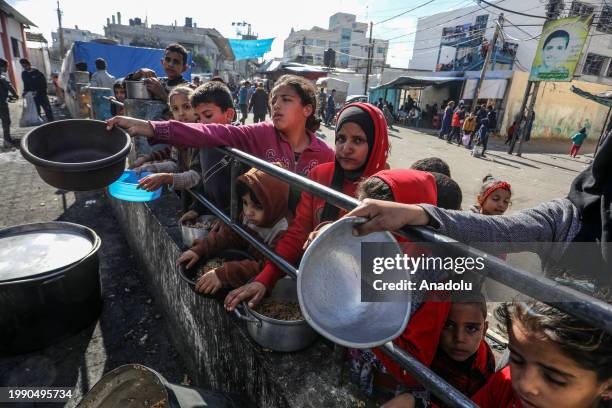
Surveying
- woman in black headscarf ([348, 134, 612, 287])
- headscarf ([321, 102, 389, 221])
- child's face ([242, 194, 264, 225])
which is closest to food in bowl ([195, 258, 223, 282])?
child's face ([242, 194, 264, 225])

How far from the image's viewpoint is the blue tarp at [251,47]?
2628 centimetres

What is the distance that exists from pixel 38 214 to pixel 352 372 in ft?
17.8

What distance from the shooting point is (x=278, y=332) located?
1402 millimetres

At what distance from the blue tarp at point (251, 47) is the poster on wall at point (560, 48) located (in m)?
19.1

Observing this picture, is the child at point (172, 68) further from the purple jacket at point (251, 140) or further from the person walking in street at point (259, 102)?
the person walking in street at point (259, 102)

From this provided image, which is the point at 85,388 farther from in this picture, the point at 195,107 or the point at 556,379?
the point at 556,379

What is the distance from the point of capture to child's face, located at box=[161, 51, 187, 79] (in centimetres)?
444

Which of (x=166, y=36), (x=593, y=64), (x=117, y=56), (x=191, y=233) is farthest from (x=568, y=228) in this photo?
(x=166, y=36)

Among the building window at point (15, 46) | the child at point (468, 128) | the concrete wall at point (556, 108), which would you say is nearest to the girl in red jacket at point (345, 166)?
the child at point (468, 128)

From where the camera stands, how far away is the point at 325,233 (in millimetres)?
906

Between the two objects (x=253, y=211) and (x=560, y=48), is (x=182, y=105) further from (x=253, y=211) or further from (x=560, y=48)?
(x=560, y=48)

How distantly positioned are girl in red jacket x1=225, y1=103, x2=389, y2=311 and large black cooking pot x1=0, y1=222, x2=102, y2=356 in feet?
6.05

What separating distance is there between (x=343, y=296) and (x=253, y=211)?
2.85ft

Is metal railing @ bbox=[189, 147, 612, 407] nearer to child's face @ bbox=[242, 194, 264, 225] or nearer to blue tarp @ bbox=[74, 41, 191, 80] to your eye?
child's face @ bbox=[242, 194, 264, 225]
